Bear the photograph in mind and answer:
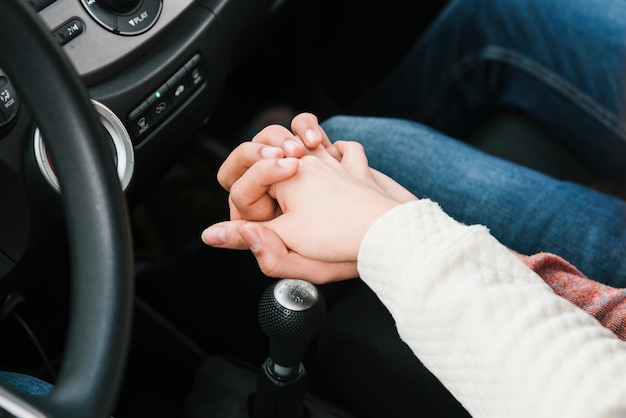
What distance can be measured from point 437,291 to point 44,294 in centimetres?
62

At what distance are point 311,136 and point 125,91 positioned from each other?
0.62 feet

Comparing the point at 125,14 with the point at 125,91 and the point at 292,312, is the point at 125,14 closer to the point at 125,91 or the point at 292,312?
the point at 125,91

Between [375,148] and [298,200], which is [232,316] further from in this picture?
[298,200]

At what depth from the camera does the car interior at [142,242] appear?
0.46 m

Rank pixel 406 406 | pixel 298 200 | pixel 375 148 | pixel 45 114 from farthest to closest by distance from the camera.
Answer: pixel 375 148 → pixel 406 406 → pixel 298 200 → pixel 45 114

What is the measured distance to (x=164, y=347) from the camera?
41.1 inches

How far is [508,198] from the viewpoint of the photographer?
0.82 metres

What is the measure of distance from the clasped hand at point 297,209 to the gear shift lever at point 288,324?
Answer: 0.02m

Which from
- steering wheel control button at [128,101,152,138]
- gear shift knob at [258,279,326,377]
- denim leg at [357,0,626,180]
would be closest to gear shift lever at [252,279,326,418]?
gear shift knob at [258,279,326,377]

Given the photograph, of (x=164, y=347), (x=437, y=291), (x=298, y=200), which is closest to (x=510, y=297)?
(x=437, y=291)

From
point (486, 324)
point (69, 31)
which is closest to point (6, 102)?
point (69, 31)

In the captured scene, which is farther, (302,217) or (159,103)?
(159,103)

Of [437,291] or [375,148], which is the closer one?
[437,291]

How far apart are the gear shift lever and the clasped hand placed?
23mm
